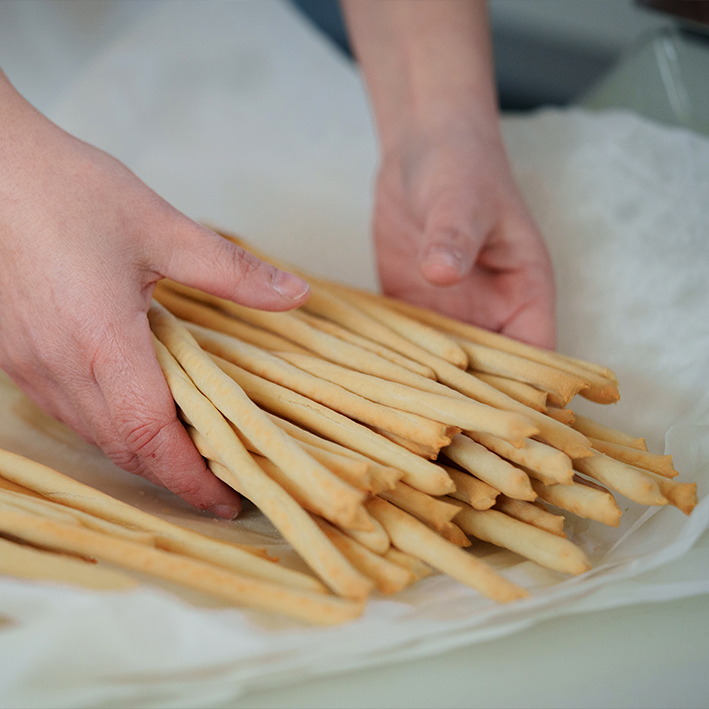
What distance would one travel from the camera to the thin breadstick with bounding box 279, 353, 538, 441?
62cm

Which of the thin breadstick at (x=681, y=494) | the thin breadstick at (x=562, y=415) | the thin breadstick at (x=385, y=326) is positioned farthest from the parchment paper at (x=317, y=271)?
the thin breadstick at (x=385, y=326)

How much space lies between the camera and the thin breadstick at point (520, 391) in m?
0.74

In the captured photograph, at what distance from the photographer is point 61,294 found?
0.72m

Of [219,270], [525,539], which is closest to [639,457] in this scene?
[525,539]

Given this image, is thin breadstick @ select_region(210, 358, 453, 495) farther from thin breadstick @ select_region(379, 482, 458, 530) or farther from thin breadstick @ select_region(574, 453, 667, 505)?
thin breadstick @ select_region(574, 453, 667, 505)

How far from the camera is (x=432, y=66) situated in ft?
4.16

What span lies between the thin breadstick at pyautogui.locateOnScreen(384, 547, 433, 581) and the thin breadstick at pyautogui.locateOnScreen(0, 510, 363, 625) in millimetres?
76

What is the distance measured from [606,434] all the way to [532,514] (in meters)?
0.15

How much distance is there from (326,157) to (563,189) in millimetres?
632

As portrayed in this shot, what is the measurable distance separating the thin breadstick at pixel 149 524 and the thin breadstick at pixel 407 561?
0.24 feet

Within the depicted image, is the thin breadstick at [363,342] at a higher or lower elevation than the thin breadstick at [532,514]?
higher

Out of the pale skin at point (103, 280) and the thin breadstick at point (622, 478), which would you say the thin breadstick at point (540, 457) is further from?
the pale skin at point (103, 280)

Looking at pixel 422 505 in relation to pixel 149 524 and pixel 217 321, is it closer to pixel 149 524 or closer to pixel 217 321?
pixel 149 524

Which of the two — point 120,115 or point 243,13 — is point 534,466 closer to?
point 120,115
